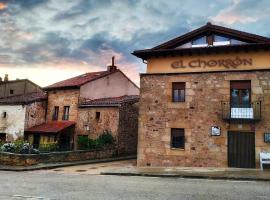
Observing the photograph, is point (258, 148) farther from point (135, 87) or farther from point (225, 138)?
point (135, 87)

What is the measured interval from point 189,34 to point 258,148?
296 inches

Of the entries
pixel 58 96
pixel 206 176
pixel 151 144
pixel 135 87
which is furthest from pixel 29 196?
pixel 135 87

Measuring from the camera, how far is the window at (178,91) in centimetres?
2000

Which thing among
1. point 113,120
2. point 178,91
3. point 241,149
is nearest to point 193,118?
point 178,91

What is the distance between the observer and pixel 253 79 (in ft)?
60.5

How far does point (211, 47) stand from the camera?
19047 millimetres

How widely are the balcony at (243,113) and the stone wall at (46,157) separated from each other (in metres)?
10.0

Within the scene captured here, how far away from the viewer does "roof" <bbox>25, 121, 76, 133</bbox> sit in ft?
91.8

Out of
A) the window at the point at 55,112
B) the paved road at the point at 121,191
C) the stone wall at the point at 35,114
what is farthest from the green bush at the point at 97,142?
the paved road at the point at 121,191

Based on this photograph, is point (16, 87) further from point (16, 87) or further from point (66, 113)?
point (66, 113)

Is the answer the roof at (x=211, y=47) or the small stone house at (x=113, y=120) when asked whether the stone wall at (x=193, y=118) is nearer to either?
the roof at (x=211, y=47)

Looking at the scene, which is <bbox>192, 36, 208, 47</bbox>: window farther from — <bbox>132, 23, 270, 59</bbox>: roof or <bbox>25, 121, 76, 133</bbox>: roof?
<bbox>25, 121, 76, 133</bbox>: roof

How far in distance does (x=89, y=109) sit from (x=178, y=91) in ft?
33.8

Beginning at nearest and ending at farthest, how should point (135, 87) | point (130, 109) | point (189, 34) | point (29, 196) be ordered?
point (29, 196)
point (189, 34)
point (130, 109)
point (135, 87)
